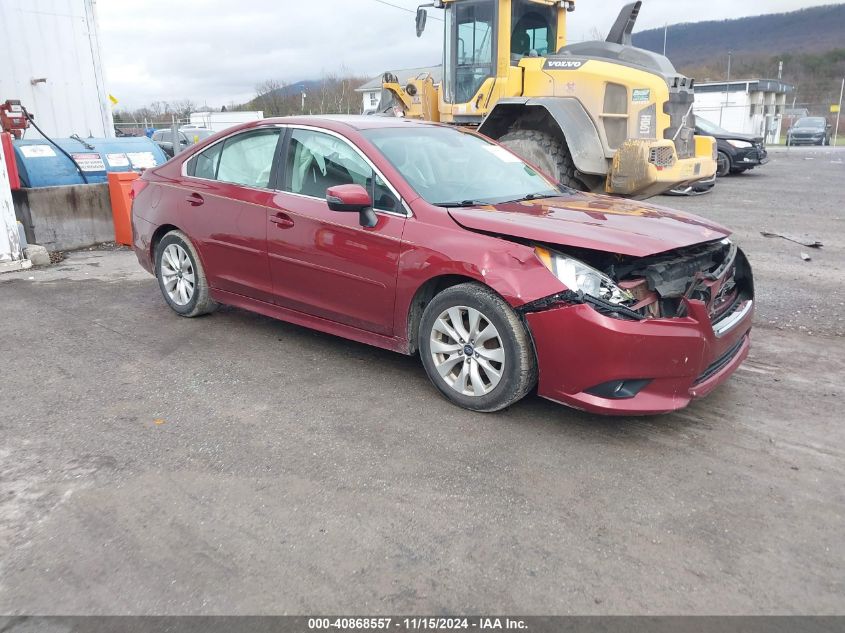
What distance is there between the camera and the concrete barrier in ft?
27.9

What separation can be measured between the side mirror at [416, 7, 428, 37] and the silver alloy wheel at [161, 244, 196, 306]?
244 inches

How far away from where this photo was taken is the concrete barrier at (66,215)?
8.52 metres

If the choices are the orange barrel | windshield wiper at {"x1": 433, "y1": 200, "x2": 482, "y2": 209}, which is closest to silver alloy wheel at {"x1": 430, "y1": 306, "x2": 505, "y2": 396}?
windshield wiper at {"x1": 433, "y1": 200, "x2": 482, "y2": 209}

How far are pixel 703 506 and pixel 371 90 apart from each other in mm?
59666

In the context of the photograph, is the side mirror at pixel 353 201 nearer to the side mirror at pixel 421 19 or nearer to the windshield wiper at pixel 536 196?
the windshield wiper at pixel 536 196

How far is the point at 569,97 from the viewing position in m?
9.45

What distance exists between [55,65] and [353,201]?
10.8 metres

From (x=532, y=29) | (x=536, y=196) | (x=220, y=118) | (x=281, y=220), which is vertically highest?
(x=532, y=29)

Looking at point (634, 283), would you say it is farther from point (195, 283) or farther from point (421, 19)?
point (421, 19)

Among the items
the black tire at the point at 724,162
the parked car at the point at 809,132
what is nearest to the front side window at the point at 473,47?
the black tire at the point at 724,162

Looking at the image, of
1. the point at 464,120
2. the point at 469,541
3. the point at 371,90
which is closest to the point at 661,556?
the point at 469,541

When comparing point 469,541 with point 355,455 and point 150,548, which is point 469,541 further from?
point 150,548

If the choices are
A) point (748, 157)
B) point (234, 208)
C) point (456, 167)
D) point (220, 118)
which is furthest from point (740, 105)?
point (234, 208)

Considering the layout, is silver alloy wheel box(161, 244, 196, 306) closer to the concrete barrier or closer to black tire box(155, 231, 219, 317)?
black tire box(155, 231, 219, 317)
